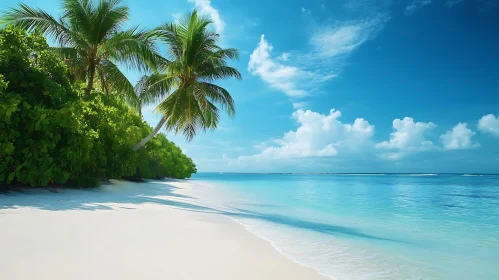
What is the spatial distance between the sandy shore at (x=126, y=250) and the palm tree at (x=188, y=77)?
31.2 ft

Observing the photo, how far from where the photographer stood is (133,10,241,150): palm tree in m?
13.6

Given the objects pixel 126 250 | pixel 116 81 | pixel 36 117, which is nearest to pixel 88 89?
pixel 116 81

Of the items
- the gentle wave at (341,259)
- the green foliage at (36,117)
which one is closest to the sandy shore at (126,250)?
the gentle wave at (341,259)

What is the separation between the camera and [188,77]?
13844 mm

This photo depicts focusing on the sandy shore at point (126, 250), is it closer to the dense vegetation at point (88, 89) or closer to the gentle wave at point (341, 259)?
the gentle wave at point (341, 259)

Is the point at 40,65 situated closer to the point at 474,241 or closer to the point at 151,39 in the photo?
the point at 151,39

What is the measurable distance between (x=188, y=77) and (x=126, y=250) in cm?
1178

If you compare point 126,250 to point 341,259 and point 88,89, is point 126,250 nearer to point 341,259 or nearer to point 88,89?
point 341,259

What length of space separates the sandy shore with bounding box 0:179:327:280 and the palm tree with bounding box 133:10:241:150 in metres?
9.50

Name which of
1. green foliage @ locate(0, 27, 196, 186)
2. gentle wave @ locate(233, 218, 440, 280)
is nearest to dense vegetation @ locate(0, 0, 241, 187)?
green foliage @ locate(0, 27, 196, 186)

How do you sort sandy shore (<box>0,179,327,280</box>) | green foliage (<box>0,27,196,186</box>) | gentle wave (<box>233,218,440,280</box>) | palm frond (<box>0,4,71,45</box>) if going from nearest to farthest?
sandy shore (<box>0,179,327,280</box>) → gentle wave (<box>233,218,440,280</box>) → green foliage (<box>0,27,196,186</box>) → palm frond (<box>0,4,71,45</box>)

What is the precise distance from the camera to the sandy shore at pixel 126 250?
92.3 inches

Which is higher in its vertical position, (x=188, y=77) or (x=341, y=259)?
(x=188, y=77)

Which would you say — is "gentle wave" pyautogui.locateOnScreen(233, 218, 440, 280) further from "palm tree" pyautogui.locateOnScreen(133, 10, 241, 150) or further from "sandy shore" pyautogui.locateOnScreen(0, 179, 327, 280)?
"palm tree" pyautogui.locateOnScreen(133, 10, 241, 150)
